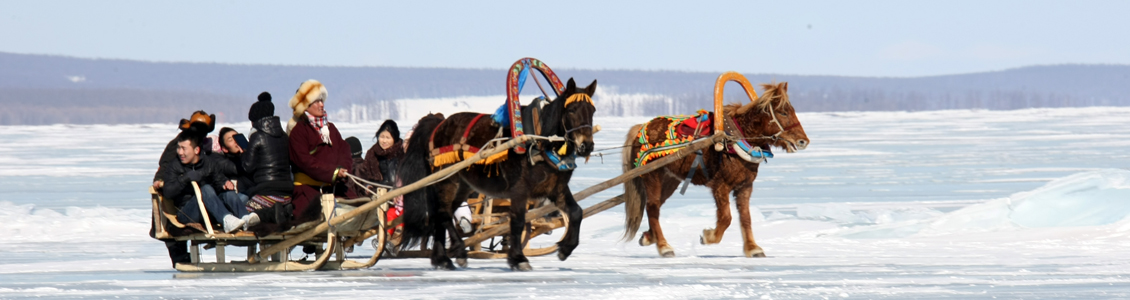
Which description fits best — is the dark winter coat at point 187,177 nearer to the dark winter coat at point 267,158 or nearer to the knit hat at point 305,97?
the dark winter coat at point 267,158

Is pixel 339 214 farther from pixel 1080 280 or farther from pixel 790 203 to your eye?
pixel 790 203

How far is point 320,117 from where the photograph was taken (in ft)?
31.7

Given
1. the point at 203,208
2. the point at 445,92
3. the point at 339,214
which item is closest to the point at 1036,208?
the point at 339,214

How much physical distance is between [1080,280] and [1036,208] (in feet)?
16.3

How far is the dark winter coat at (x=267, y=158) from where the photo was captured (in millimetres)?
9469

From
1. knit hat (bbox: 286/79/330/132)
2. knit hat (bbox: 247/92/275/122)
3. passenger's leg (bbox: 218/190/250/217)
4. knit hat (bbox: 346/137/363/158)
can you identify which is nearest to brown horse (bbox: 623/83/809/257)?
knit hat (bbox: 346/137/363/158)

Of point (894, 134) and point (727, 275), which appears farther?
point (894, 134)

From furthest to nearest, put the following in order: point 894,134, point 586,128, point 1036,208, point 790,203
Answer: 1. point 894,134
2. point 790,203
3. point 1036,208
4. point 586,128

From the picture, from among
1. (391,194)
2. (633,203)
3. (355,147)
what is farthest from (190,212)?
(633,203)

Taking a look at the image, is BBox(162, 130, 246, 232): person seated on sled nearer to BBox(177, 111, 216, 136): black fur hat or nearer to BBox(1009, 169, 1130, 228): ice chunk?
BBox(177, 111, 216, 136): black fur hat

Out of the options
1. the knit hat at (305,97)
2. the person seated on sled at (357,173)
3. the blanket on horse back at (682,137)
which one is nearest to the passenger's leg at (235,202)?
the knit hat at (305,97)

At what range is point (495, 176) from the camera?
383 inches

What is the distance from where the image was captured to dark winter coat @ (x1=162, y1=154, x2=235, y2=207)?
932cm

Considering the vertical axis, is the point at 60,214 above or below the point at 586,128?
below
